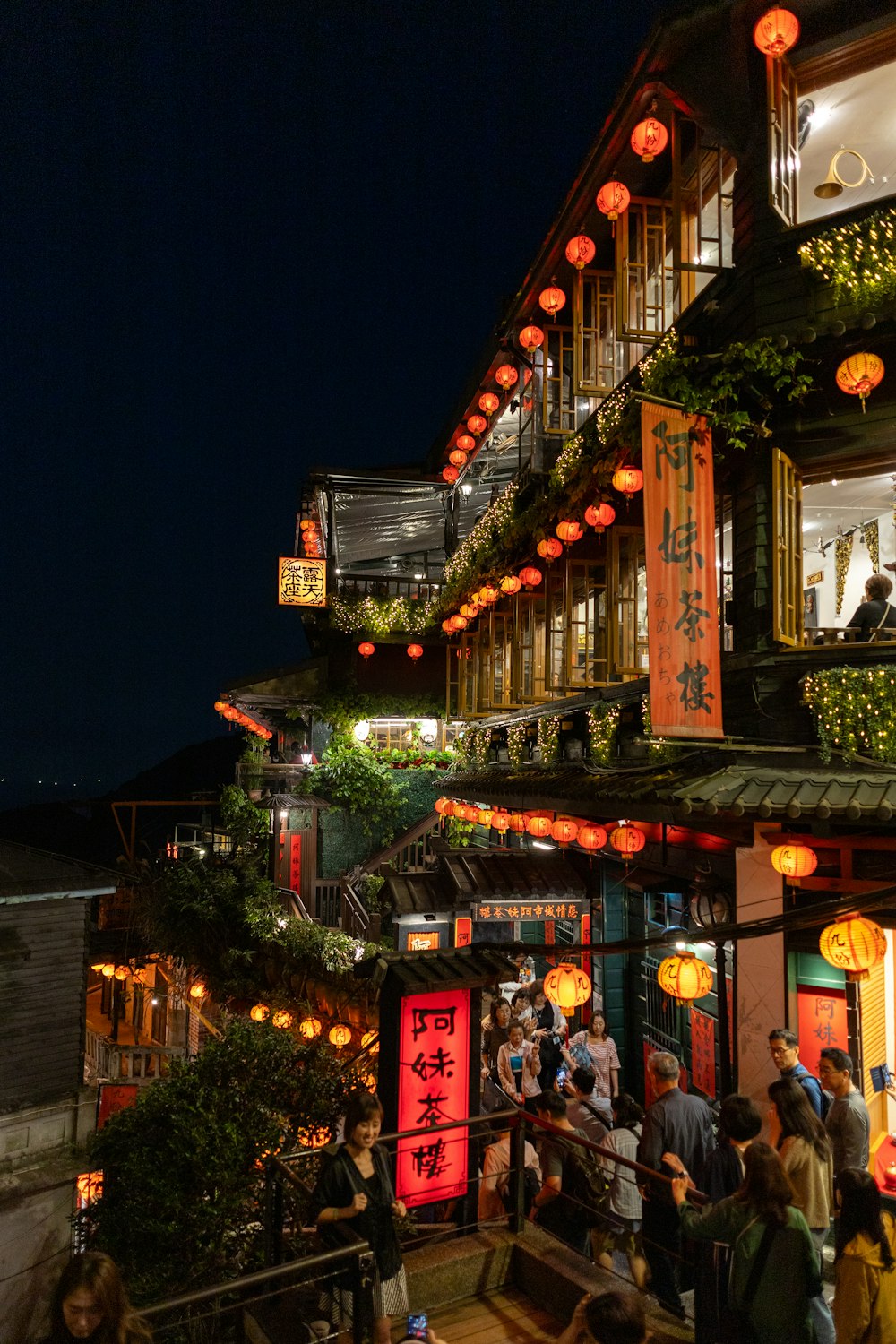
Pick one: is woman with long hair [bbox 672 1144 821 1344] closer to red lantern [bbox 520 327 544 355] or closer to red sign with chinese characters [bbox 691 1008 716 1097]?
red sign with chinese characters [bbox 691 1008 716 1097]

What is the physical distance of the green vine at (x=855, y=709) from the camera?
8.02 meters

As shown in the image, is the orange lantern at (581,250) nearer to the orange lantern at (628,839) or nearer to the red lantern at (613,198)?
the red lantern at (613,198)

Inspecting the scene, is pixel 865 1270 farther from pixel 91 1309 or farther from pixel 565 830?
pixel 565 830

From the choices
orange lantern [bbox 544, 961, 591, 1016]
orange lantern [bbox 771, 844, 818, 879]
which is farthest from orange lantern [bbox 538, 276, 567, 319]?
orange lantern [bbox 544, 961, 591, 1016]

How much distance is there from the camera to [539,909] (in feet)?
46.8

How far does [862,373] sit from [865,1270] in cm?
761

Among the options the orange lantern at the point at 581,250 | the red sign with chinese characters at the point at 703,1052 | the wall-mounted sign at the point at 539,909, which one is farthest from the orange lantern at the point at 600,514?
the red sign with chinese characters at the point at 703,1052

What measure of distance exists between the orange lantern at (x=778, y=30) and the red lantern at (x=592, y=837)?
9.95m

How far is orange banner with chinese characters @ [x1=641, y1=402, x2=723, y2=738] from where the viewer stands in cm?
873

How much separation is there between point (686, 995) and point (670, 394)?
6.70 metres

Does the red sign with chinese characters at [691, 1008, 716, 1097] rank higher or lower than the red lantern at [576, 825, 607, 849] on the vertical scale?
lower

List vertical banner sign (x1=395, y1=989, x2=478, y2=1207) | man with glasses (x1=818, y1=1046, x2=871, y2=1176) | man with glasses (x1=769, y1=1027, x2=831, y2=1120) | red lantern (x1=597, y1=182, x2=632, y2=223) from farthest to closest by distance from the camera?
red lantern (x1=597, y1=182, x2=632, y2=223)
vertical banner sign (x1=395, y1=989, x2=478, y2=1207)
man with glasses (x1=769, y1=1027, x2=831, y2=1120)
man with glasses (x1=818, y1=1046, x2=871, y2=1176)

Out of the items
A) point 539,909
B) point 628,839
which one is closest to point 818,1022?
point 628,839

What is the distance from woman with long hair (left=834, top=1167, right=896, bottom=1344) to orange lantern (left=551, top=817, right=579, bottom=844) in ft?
25.8
